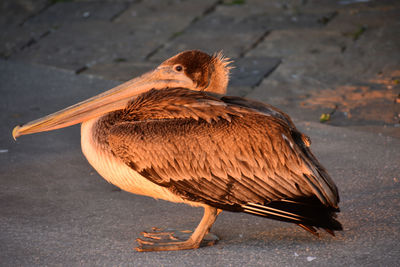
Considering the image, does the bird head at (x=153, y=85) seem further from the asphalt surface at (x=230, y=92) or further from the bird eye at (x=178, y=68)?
the asphalt surface at (x=230, y=92)

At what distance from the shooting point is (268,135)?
360 cm

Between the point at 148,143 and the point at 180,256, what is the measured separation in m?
0.78

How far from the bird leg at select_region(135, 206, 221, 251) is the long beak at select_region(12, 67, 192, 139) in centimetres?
89

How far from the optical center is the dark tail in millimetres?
3572

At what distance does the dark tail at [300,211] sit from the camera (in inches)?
141

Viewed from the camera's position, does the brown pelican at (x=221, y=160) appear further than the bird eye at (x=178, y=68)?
No

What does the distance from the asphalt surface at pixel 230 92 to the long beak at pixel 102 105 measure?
0.75m

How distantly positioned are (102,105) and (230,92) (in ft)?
10.6

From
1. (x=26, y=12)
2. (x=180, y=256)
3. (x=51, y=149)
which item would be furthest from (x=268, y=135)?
(x=26, y=12)

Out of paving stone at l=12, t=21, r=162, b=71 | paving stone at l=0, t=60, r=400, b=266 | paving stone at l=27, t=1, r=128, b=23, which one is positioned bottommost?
paving stone at l=12, t=21, r=162, b=71

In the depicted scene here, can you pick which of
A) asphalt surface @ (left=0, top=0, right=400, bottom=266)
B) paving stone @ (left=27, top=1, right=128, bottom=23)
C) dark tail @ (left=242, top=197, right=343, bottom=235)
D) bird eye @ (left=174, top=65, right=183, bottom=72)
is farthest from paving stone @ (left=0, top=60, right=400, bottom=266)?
paving stone @ (left=27, top=1, right=128, bottom=23)

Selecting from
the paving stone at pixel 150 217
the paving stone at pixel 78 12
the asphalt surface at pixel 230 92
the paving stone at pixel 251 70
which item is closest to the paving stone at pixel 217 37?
the asphalt surface at pixel 230 92

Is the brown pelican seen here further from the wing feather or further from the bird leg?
the bird leg

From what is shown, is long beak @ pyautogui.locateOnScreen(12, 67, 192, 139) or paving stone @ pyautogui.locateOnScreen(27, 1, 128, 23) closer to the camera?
long beak @ pyautogui.locateOnScreen(12, 67, 192, 139)
